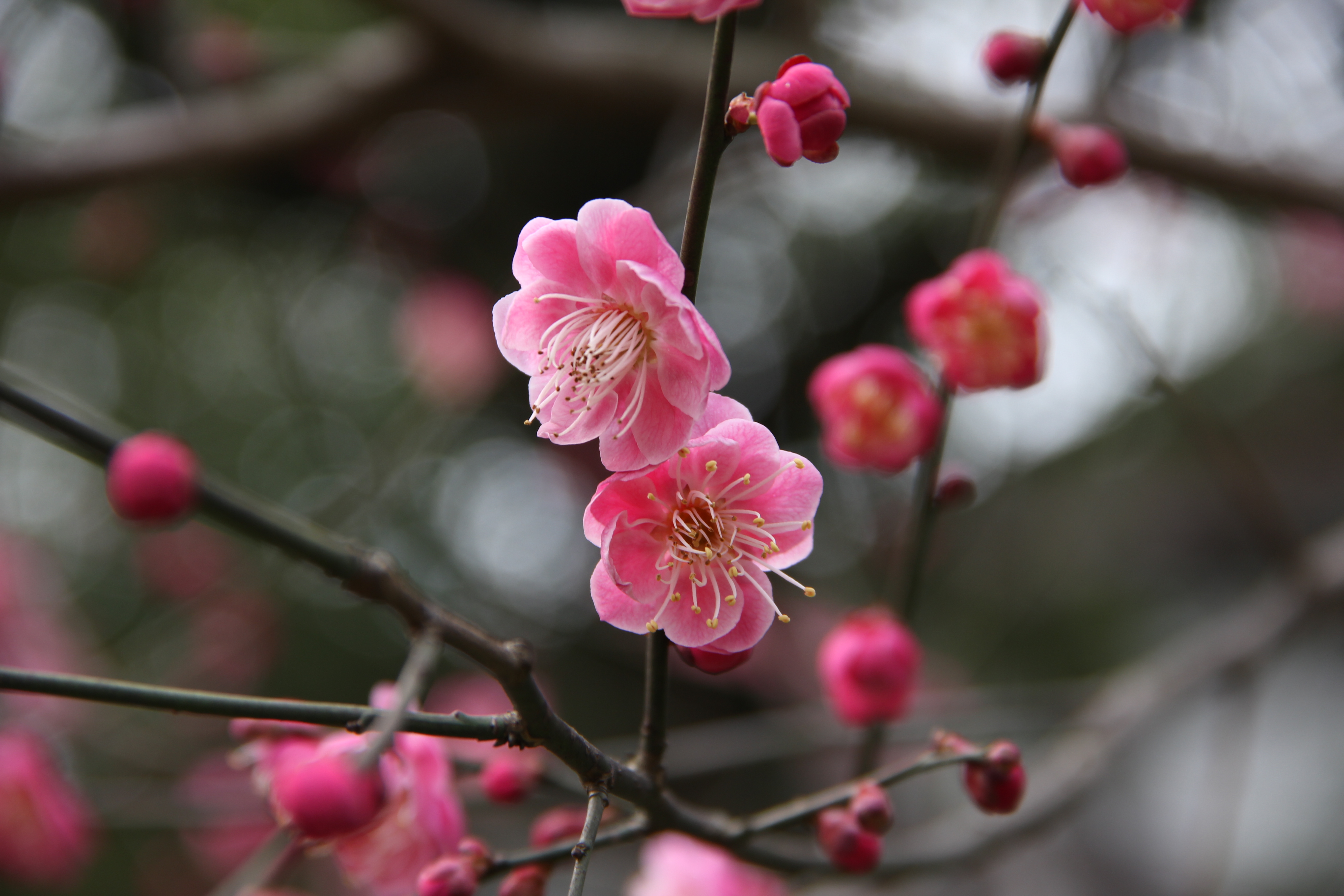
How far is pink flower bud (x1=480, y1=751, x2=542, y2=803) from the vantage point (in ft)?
2.80

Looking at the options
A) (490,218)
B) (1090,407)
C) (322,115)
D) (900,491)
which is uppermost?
(490,218)

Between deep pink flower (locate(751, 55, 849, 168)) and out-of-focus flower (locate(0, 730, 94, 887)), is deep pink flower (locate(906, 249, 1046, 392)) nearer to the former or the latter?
deep pink flower (locate(751, 55, 849, 168))

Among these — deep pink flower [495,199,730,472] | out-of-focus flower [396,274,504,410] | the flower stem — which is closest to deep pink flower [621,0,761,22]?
the flower stem

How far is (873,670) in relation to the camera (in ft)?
3.48

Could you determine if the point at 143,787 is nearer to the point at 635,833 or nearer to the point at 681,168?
the point at 635,833

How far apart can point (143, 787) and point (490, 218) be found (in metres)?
2.90

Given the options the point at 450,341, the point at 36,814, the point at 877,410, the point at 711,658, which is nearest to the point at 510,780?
the point at 711,658

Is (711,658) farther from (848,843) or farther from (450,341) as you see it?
(450,341)

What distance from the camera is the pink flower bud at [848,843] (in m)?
0.76

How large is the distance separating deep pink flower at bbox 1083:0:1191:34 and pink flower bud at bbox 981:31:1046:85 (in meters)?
0.09

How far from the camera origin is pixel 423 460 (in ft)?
11.2

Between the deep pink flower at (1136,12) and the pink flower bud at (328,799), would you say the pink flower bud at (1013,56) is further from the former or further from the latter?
the pink flower bud at (328,799)

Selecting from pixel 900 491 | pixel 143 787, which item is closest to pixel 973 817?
pixel 143 787

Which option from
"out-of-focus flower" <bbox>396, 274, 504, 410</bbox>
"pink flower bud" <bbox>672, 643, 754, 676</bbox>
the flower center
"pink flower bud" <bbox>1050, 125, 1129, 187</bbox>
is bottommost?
"pink flower bud" <bbox>672, 643, 754, 676</bbox>
